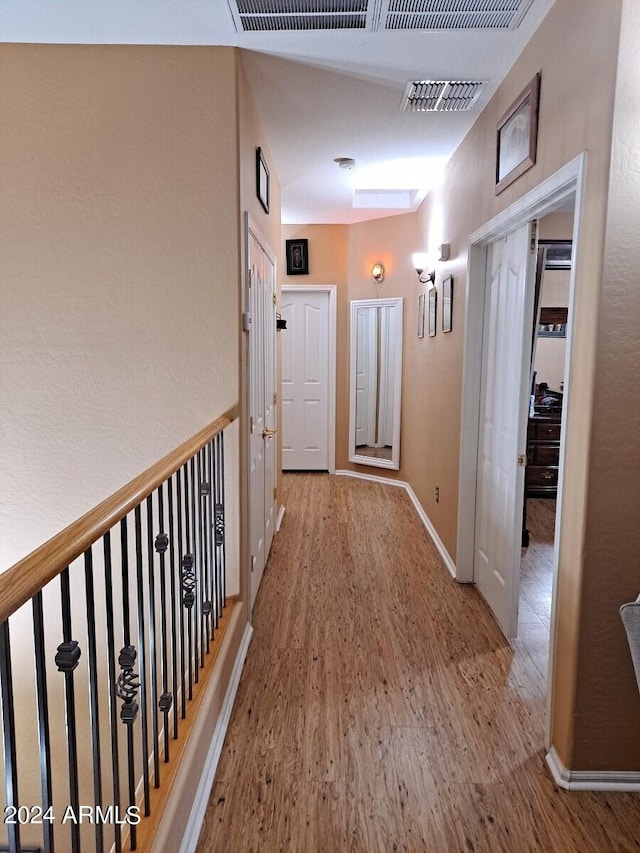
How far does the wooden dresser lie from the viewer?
5.04 m

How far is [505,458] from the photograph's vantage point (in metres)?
2.77

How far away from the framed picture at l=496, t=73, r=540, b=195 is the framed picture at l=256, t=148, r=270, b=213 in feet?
4.11

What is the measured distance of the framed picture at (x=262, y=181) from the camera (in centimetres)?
303

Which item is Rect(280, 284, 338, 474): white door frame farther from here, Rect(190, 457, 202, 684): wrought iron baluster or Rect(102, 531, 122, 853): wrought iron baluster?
Rect(102, 531, 122, 853): wrought iron baluster

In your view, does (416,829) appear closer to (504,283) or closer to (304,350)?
(504,283)

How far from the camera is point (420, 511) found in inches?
187

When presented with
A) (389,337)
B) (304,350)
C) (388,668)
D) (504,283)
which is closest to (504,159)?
(504,283)

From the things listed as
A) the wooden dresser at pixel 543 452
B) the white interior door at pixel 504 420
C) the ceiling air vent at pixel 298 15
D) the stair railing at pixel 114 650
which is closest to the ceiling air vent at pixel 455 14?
the ceiling air vent at pixel 298 15

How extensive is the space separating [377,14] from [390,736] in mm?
2771

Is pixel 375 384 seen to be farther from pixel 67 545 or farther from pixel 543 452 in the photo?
pixel 67 545

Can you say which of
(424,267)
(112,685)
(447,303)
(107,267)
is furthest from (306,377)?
(112,685)

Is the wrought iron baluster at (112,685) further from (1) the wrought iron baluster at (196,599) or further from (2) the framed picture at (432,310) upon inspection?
(2) the framed picture at (432,310)

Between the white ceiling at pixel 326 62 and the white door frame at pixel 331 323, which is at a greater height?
the white ceiling at pixel 326 62

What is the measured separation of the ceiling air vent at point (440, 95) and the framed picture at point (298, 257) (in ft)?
9.95
